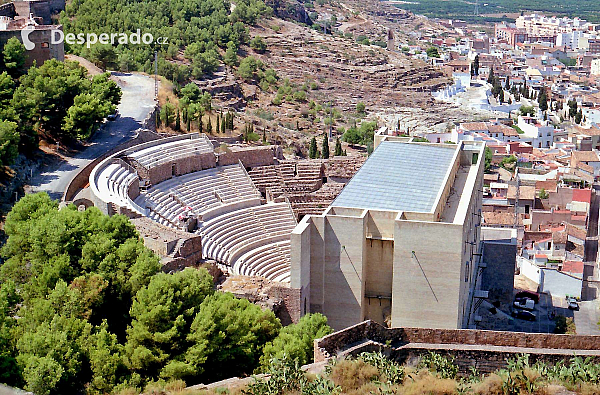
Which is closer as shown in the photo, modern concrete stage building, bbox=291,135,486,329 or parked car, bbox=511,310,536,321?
A: modern concrete stage building, bbox=291,135,486,329

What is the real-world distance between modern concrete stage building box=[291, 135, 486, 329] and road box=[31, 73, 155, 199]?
10.2 meters

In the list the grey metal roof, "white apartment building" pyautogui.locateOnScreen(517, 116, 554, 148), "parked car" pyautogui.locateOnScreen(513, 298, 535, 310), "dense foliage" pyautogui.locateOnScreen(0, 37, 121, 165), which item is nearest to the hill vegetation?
"white apartment building" pyautogui.locateOnScreen(517, 116, 554, 148)

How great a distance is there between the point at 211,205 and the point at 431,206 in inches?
420

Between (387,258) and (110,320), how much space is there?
6908 mm

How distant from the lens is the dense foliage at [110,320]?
15.6 m

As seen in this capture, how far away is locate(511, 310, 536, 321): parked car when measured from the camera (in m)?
25.1

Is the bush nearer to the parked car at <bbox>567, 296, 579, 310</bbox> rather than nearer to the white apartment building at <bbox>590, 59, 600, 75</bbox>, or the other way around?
the parked car at <bbox>567, 296, 579, 310</bbox>

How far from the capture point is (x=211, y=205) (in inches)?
1162

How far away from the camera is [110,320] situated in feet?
60.2

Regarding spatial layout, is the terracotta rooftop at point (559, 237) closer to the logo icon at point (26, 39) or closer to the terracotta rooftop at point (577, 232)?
the terracotta rooftop at point (577, 232)

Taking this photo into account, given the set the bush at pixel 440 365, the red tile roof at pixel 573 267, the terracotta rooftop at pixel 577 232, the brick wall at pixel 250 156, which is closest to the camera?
the bush at pixel 440 365

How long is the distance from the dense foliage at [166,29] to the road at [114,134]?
260 cm

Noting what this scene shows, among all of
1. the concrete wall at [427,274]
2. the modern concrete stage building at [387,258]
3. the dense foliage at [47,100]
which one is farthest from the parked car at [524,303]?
the dense foliage at [47,100]

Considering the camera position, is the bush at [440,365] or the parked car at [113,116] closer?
the bush at [440,365]
